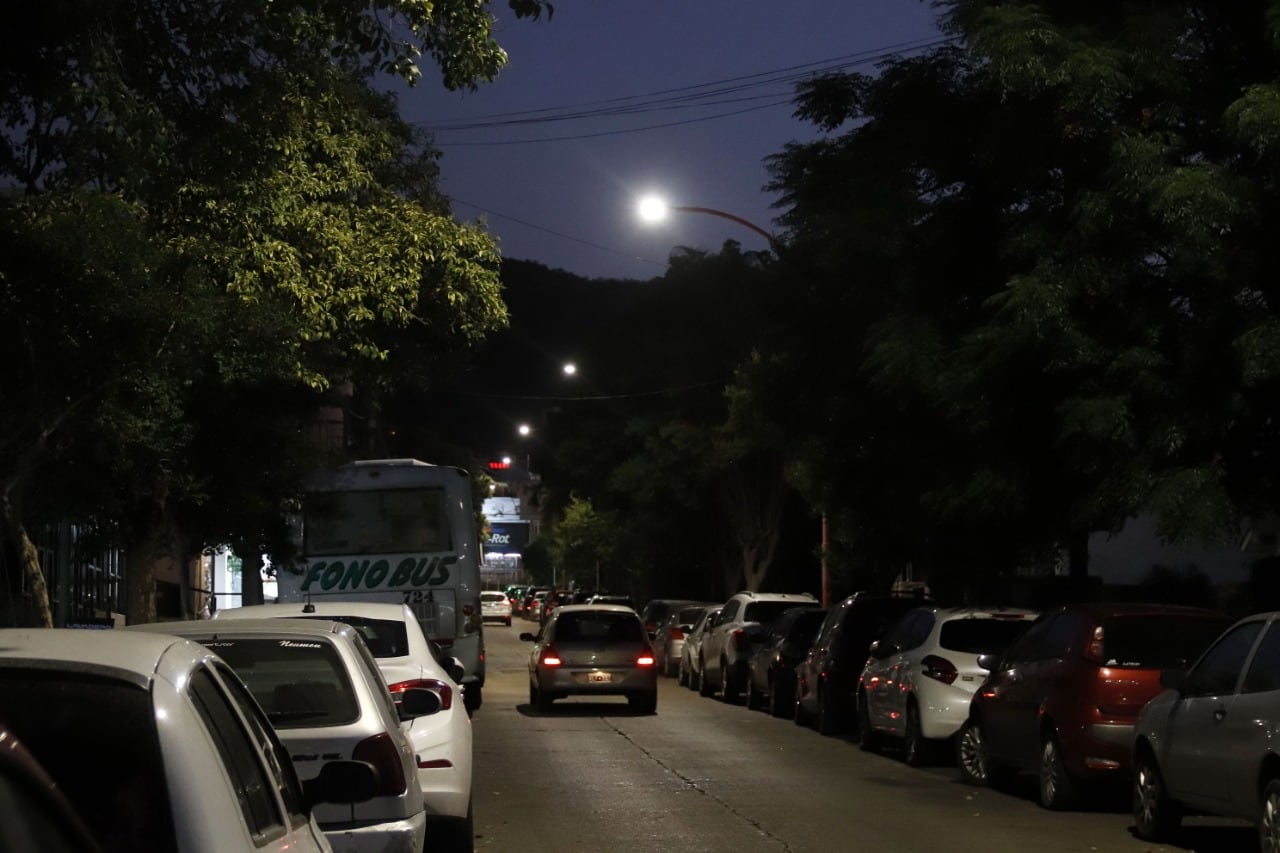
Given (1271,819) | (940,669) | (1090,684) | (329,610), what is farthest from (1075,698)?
(329,610)

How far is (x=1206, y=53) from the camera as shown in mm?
19125

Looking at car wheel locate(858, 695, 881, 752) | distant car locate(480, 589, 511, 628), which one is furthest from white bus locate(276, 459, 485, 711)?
distant car locate(480, 589, 511, 628)

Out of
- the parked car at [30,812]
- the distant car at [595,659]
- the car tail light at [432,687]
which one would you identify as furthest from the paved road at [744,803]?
the parked car at [30,812]

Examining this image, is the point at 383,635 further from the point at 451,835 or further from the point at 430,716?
the point at 451,835

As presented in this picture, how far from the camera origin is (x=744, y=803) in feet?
47.4

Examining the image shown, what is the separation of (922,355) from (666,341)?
111 ft

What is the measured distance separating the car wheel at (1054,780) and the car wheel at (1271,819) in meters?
3.49

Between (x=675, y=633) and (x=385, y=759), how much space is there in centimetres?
3027

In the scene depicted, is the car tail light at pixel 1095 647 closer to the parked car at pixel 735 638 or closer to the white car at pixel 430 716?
the white car at pixel 430 716

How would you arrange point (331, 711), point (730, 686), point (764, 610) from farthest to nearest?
point (764, 610) < point (730, 686) < point (331, 711)

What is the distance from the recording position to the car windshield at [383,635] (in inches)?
454

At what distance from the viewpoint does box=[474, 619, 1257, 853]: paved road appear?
40.0ft

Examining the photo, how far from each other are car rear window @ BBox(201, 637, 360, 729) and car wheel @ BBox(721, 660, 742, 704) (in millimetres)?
20723

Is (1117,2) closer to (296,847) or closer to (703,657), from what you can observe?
(703,657)
